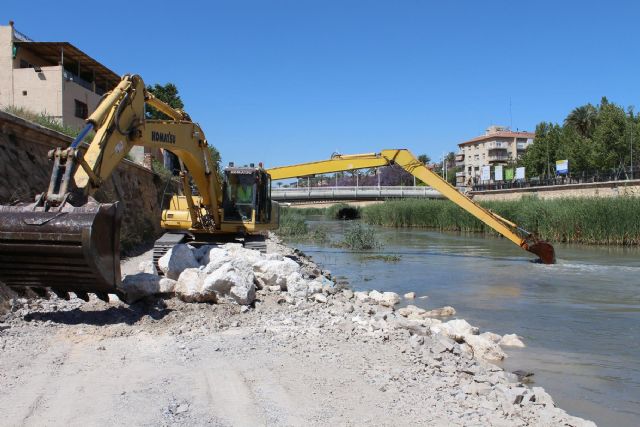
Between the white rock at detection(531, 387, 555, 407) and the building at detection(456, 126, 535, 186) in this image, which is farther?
the building at detection(456, 126, 535, 186)

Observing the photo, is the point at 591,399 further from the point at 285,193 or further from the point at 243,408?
the point at 285,193

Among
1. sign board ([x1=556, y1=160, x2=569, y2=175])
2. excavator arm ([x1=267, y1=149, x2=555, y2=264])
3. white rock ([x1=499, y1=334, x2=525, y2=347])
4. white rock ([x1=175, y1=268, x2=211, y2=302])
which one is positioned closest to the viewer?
white rock ([x1=175, y1=268, x2=211, y2=302])

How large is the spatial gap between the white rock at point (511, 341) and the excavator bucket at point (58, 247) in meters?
5.99

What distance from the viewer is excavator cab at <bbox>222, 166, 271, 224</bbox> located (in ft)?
45.0

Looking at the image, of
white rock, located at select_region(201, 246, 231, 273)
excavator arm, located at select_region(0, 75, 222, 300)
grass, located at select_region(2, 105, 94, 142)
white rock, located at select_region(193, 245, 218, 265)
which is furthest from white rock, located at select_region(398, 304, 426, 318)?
grass, located at select_region(2, 105, 94, 142)

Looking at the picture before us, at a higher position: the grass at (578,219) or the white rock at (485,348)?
the grass at (578,219)

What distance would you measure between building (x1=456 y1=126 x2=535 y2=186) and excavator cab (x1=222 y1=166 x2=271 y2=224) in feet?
362

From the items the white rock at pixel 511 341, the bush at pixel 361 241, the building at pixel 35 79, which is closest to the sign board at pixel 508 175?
the bush at pixel 361 241

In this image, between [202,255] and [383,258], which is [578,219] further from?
[202,255]

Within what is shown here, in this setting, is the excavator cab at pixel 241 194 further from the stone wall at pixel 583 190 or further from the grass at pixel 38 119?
the stone wall at pixel 583 190

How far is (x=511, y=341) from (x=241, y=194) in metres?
7.26

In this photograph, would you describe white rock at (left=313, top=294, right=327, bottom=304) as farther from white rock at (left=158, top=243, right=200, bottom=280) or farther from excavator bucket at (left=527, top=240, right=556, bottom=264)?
excavator bucket at (left=527, top=240, right=556, bottom=264)

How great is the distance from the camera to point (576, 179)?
57594 millimetres

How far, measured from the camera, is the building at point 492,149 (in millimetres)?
123688
